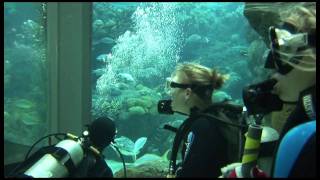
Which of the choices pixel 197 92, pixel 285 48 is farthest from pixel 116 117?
pixel 285 48

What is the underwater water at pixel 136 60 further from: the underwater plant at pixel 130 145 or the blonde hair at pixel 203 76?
the blonde hair at pixel 203 76

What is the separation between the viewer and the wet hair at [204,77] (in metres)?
3.05

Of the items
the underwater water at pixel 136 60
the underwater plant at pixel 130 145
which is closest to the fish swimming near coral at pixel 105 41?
the underwater water at pixel 136 60

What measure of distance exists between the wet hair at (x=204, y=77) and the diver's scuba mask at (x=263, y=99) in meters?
1.17

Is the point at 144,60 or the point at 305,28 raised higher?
the point at 305,28

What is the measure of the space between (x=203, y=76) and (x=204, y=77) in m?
0.01

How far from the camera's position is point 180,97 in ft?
10.1

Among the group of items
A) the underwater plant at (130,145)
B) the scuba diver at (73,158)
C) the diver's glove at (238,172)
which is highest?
the diver's glove at (238,172)

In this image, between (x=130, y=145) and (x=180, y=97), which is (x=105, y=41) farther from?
(x=180, y=97)

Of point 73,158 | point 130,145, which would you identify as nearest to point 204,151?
point 73,158

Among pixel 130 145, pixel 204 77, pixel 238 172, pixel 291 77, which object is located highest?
pixel 291 77

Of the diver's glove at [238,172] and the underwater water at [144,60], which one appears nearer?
the diver's glove at [238,172]

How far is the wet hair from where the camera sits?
10.00ft
